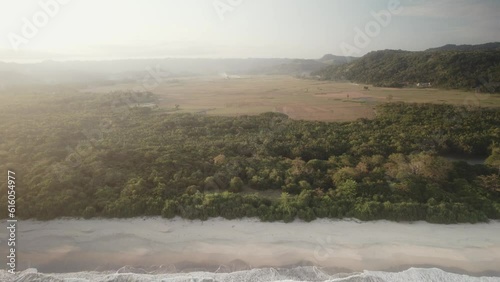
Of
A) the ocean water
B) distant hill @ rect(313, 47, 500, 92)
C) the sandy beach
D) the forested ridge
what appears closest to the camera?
the ocean water

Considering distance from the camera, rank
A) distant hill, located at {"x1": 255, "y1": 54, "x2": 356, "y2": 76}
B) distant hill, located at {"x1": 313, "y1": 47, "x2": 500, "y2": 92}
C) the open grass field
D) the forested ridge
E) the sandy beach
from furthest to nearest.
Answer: distant hill, located at {"x1": 255, "y1": 54, "x2": 356, "y2": 76}
distant hill, located at {"x1": 313, "y1": 47, "x2": 500, "y2": 92}
the open grass field
the forested ridge
the sandy beach

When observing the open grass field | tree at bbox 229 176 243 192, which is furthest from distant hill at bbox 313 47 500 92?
tree at bbox 229 176 243 192

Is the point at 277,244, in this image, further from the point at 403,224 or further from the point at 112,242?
the point at 112,242

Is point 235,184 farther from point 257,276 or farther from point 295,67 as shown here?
point 295,67

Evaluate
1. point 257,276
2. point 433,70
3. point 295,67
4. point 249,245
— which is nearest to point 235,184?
point 249,245

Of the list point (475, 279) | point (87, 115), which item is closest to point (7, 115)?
point (87, 115)

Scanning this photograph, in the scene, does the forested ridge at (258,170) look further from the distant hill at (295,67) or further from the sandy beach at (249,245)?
the distant hill at (295,67)

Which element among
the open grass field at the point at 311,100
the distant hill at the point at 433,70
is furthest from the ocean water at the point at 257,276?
the distant hill at the point at 433,70

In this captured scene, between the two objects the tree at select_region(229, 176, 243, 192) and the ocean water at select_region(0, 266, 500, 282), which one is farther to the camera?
the tree at select_region(229, 176, 243, 192)

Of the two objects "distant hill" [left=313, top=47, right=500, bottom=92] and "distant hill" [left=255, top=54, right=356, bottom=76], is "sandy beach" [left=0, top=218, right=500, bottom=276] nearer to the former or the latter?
"distant hill" [left=313, top=47, right=500, bottom=92]
